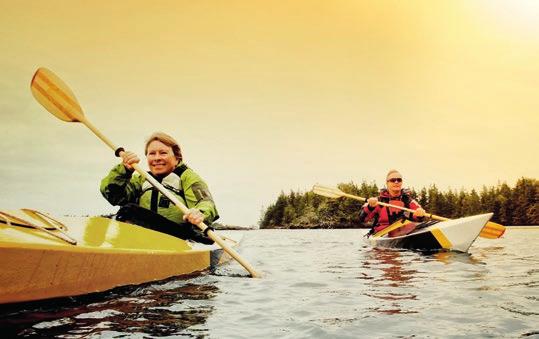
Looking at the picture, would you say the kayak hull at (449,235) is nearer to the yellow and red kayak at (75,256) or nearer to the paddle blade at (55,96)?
the yellow and red kayak at (75,256)

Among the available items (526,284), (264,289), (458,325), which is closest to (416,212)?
(526,284)

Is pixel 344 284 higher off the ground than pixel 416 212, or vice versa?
pixel 416 212

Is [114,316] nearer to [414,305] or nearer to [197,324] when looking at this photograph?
[197,324]

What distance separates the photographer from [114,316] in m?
2.87

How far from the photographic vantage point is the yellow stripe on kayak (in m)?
8.27

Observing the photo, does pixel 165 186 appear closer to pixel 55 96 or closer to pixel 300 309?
pixel 55 96

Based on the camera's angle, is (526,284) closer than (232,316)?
No

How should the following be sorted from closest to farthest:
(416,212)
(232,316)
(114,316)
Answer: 1. (114,316)
2. (232,316)
3. (416,212)

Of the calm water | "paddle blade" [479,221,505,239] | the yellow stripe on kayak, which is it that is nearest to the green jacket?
the calm water

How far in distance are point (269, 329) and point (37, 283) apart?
1429 mm

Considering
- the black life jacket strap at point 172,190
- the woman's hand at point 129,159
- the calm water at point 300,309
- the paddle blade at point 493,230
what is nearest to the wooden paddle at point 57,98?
the woman's hand at point 129,159

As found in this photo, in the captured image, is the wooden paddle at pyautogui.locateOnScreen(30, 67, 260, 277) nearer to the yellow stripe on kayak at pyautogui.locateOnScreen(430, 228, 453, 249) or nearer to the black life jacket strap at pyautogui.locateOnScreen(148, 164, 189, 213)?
the black life jacket strap at pyautogui.locateOnScreen(148, 164, 189, 213)

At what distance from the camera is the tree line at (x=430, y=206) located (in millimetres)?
62250

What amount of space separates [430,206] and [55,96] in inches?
2872
